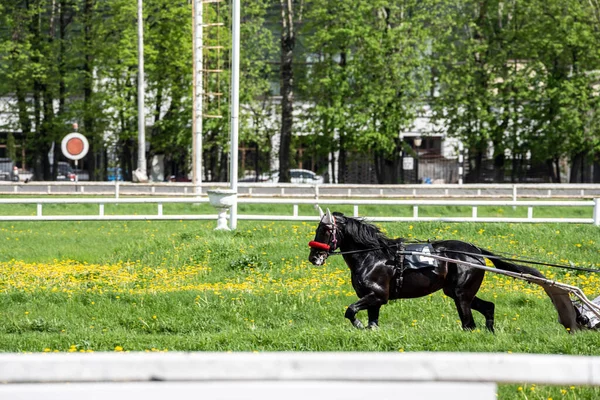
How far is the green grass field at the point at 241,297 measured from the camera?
30.1ft

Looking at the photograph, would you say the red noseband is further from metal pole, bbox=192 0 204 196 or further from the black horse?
metal pole, bbox=192 0 204 196

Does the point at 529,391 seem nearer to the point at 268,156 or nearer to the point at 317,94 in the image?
the point at 317,94

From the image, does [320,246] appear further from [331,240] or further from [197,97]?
[197,97]

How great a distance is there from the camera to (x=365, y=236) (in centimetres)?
1007

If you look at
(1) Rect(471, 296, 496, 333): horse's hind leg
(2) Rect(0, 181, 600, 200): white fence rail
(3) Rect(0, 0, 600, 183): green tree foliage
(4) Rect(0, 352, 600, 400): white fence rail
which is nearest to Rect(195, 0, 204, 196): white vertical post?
(2) Rect(0, 181, 600, 200): white fence rail

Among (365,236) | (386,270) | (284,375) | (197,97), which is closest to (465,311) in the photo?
(386,270)

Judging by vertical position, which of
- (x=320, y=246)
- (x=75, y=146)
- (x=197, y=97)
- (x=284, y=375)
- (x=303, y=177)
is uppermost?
(x=197, y=97)

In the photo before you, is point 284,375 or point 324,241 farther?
point 324,241

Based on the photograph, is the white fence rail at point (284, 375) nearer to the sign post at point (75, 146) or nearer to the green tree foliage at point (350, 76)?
the sign post at point (75, 146)

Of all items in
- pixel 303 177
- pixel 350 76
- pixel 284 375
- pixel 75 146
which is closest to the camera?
pixel 284 375

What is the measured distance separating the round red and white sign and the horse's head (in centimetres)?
2113

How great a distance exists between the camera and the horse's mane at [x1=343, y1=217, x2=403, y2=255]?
10.0 meters

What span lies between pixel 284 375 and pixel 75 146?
Answer: 90.4 feet

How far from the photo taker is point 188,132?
153ft
